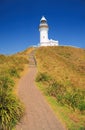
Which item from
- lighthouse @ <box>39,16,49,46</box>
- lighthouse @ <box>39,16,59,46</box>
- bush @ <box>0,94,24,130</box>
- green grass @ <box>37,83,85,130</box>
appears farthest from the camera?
lighthouse @ <box>39,16,49,46</box>

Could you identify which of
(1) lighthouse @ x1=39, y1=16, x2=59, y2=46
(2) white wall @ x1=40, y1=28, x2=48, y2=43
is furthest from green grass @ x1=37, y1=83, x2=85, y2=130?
(2) white wall @ x1=40, y1=28, x2=48, y2=43

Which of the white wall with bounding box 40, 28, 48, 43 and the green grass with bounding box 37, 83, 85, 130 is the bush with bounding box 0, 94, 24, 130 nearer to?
the green grass with bounding box 37, 83, 85, 130

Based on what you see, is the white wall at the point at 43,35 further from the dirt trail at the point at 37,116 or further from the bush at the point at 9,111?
the bush at the point at 9,111

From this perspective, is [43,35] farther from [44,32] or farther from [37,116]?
→ [37,116]

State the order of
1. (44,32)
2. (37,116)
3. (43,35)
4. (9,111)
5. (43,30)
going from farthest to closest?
(43,30) < (44,32) < (43,35) < (37,116) < (9,111)

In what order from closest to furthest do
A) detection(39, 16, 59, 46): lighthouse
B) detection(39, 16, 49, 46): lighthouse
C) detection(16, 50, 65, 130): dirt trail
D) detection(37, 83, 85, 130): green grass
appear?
detection(16, 50, 65, 130): dirt trail < detection(37, 83, 85, 130): green grass < detection(39, 16, 59, 46): lighthouse < detection(39, 16, 49, 46): lighthouse

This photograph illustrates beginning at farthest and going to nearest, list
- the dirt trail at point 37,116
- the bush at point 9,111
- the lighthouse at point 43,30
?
1. the lighthouse at point 43,30
2. the dirt trail at point 37,116
3. the bush at point 9,111

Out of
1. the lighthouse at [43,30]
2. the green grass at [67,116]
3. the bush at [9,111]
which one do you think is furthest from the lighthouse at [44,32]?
the bush at [9,111]

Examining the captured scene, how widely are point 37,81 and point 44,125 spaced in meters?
9.50

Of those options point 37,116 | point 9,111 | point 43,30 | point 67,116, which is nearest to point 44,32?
point 43,30

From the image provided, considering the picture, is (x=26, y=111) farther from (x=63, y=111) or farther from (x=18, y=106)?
(x=63, y=111)

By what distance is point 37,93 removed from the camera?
1422 centimetres

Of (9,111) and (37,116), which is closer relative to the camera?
(9,111)

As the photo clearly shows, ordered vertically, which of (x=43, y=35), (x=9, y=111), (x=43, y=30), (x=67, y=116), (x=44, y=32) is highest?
(x=43, y=30)
